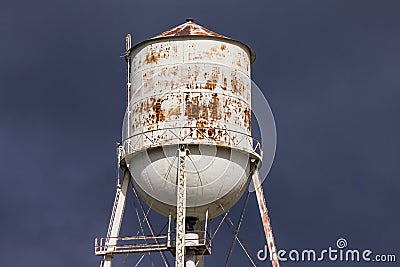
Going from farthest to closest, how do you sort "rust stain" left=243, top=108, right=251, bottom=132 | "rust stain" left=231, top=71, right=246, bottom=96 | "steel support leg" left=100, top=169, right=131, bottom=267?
1. "steel support leg" left=100, top=169, right=131, bottom=267
2. "rust stain" left=243, top=108, right=251, bottom=132
3. "rust stain" left=231, top=71, right=246, bottom=96

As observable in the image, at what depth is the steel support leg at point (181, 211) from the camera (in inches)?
1789

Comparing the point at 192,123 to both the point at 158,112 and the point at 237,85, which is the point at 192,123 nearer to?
the point at 158,112

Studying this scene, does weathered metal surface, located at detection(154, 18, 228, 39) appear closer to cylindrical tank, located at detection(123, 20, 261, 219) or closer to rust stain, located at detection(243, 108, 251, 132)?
cylindrical tank, located at detection(123, 20, 261, 219)

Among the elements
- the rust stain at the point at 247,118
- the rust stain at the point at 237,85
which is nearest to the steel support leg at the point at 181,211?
the rust stain at the point at 247,118

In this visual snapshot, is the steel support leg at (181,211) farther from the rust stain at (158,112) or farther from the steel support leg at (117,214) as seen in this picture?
the steel support leg at (117,214)

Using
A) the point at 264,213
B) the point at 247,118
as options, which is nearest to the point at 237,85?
the point at 247,118

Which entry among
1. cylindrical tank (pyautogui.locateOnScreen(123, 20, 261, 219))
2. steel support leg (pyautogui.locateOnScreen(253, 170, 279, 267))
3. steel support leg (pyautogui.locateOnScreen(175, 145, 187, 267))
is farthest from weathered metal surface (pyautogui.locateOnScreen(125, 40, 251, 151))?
steel support leg (pyautogui.locateOnScreen(253, 170, 279, 267))

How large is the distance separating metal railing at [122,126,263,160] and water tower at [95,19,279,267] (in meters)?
0.03

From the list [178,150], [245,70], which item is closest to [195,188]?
[178,150]

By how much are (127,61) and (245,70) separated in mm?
3776

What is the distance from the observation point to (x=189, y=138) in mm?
45750

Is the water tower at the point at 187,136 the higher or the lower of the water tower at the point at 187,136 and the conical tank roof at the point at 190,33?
the lower

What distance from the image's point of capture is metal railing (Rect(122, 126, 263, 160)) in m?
45.8

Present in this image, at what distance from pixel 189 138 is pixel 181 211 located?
7.19 ft
